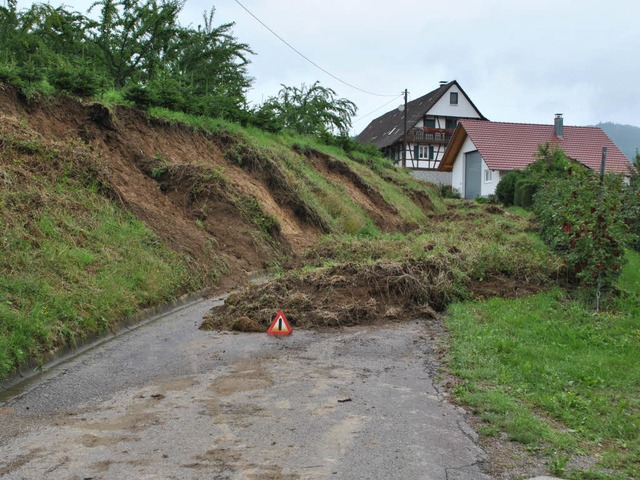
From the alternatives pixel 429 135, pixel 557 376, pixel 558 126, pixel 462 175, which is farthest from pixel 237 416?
pixel 429 135

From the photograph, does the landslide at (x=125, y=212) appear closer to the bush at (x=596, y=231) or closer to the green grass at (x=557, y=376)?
the green grass at (x=557, y=376)

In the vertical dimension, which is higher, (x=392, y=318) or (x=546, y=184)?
(x=546, y=184)

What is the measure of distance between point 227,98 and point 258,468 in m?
19.6

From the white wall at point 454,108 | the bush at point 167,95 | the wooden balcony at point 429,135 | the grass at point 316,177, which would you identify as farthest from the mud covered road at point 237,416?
the white wall at point 454,108

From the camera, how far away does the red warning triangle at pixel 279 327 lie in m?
9.45

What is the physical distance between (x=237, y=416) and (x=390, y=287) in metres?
5.98

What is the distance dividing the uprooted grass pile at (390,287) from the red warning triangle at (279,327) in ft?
1.01

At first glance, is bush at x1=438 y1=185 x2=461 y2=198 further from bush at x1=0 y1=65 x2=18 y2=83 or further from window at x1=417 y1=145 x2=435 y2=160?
bush at x1=0 y1=65 x2=18 y2=83

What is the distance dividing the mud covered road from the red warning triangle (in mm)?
549

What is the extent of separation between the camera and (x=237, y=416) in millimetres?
5730

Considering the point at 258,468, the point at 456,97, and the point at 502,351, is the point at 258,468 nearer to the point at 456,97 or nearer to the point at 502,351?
the point at 502,351

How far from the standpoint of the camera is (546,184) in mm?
20938

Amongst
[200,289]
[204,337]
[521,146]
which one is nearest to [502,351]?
[204,337]

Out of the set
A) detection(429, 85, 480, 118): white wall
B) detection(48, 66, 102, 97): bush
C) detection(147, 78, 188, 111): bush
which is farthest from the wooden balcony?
detection(48, 66, 102, 97): bush
